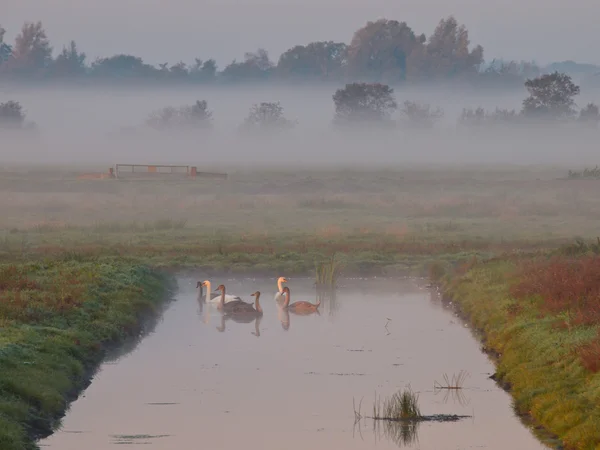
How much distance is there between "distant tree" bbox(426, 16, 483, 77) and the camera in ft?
570

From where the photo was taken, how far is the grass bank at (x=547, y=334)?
18422 millimetres

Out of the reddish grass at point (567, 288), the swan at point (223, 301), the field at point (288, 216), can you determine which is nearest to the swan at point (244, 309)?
the swan at point (223, 301)

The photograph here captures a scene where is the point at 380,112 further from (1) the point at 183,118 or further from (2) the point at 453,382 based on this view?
(2) the point at 453,382

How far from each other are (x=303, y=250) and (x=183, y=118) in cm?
11767

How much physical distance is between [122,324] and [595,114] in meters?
126

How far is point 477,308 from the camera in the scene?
102ft

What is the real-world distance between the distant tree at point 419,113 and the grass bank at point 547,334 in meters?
124

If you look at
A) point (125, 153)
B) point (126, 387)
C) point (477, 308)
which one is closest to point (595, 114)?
point (125, 153)

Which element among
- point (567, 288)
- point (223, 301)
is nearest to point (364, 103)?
point (223, 301)

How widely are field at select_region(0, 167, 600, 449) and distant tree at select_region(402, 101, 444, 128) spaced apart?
185ft

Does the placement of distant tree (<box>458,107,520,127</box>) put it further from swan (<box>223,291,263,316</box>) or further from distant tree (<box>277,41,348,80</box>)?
swan (<box>223,291,263,316</box>)

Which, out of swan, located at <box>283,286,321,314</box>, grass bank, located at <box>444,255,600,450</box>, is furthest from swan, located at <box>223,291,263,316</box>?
grass bank, located at <box>444,255,600,450</box>

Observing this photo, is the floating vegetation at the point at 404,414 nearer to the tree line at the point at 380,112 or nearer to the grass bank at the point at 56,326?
the grass bank at the point at 56,326

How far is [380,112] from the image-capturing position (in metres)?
147
